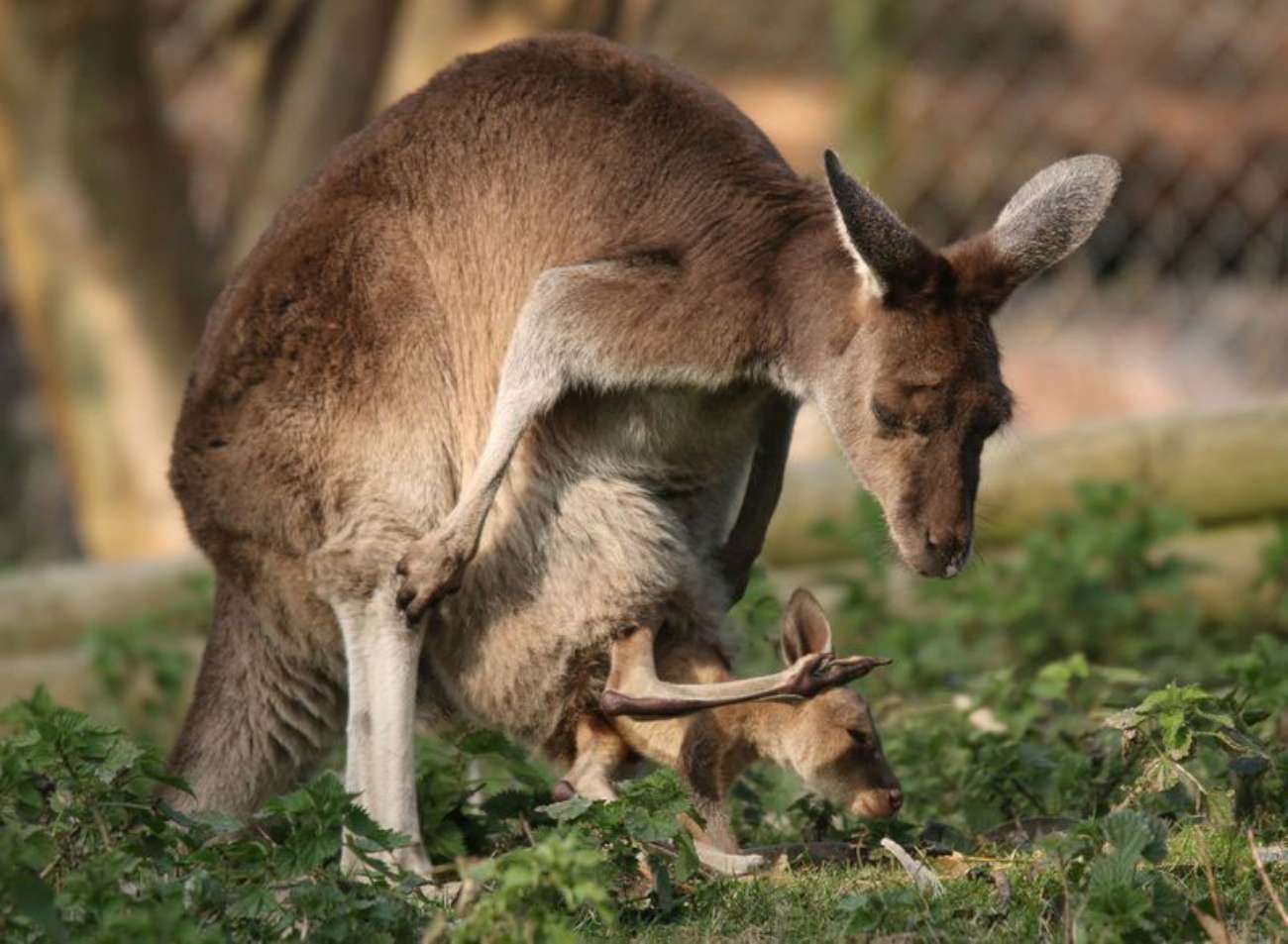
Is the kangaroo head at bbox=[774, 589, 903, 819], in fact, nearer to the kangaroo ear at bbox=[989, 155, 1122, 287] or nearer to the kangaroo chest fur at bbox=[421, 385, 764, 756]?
the kangaroo chest fur at bbox=[421, 385, 764, 756]

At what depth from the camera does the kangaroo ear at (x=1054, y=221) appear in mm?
3582

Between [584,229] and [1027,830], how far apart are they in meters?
1.29

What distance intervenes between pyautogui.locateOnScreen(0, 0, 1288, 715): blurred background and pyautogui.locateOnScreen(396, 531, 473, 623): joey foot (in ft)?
12.9

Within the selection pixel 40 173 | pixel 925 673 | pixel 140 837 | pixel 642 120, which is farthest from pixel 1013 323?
pixel 140 837

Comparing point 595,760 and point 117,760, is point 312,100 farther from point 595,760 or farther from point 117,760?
point 117,760

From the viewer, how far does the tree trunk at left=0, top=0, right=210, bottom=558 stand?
768cm

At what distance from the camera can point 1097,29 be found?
8.34 m

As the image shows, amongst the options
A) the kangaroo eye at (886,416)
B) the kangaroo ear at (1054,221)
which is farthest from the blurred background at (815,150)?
the kangaroo eye at (886,416)

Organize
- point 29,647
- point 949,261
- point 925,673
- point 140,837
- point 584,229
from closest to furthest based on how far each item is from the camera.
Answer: point 140,837
point 949,261
point 584,229
point 925,673
point 29,647

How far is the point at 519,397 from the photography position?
3.69 m

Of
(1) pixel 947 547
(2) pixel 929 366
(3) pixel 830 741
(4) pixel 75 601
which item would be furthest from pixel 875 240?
(4) pixel 75 601

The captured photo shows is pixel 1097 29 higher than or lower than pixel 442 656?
higher

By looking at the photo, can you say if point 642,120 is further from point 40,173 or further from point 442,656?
point 40,173

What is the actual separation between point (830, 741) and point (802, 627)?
225 mm
